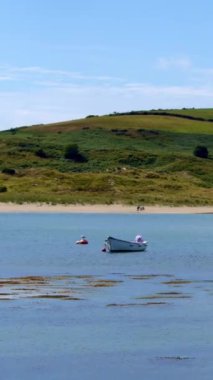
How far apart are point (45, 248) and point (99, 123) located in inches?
4091

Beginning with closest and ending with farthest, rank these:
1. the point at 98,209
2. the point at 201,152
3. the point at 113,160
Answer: the point at 98,209
the point at 113,160
the point at 201,152

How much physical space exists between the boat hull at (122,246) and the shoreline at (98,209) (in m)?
38.5

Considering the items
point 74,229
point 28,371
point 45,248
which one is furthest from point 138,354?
point 74,229

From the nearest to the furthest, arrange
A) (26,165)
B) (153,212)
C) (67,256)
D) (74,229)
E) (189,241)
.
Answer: (67,256) → (189,241) → (74,229) → (153,212) → (26,165)

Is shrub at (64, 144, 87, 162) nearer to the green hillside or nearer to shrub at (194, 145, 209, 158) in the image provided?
the green hillside

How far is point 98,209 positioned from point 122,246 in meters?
40.1

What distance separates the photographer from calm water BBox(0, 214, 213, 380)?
25031 millimetres

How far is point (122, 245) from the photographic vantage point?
59.8 meters

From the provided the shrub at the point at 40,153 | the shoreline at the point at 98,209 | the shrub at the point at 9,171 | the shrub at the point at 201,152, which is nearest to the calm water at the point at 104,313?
the shoreline at the point at 98,209

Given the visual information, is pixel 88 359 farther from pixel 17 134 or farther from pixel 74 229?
pixel 17 134

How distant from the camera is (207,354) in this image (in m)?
26.5

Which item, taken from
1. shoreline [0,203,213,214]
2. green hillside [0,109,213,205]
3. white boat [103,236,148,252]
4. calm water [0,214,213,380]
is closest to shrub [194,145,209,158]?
green hillside [0,109,213,205]

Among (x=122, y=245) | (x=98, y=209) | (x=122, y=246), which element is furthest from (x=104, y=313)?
(x=98, y=209)

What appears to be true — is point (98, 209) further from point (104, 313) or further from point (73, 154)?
point (104, 313)
